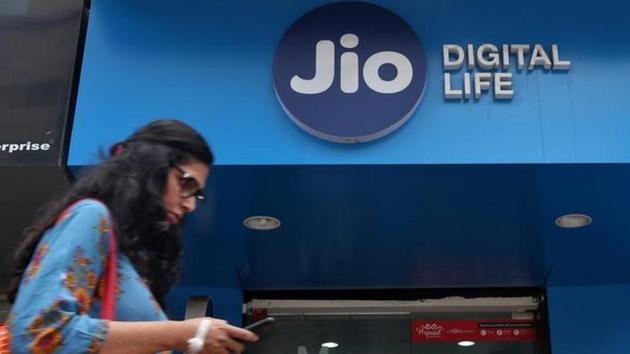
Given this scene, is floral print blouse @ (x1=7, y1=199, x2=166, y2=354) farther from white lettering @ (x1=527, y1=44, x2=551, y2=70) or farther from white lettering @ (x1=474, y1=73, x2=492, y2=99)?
white lettering @ (x1=527, y1=44, x2=551, y2=70)

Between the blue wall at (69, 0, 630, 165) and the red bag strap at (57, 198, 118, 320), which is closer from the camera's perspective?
the red bag strap at (57, 198, 118, 320)

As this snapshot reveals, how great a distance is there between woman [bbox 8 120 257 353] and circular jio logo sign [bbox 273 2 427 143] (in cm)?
287

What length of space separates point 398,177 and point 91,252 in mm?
3430

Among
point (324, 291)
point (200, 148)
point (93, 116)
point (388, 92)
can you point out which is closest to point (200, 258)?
point (324, 291)

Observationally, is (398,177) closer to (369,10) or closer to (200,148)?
(369,10)

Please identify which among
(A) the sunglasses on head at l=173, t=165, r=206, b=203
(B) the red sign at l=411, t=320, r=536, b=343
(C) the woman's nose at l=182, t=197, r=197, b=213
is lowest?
(C) the woman's nose at l=182, t=197, r=197, b=213

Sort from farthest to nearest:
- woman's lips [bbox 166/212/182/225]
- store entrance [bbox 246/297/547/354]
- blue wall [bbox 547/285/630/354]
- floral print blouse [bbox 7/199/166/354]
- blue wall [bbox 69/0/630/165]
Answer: store entrance [bbox 246/297/547/354] → blue wall [bbox 547/285/630/354] → blue wall [bbox 69/0/630/165] → woman's lips [bbox 166/212/182/225] → floral print blouse [bbox 7/199/166/354]

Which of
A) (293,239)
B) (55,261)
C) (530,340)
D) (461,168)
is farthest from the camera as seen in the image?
(530,340)

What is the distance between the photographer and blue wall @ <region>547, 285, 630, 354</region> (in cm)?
672

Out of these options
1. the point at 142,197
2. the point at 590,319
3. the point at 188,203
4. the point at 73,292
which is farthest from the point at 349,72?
the point at 73,292

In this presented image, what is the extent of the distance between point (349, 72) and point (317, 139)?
472mm

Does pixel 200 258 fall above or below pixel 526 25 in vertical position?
below

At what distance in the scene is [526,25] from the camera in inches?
200

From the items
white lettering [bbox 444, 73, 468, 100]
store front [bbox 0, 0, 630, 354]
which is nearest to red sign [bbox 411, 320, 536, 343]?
store front [bbox 0, 0, 630, 354]
